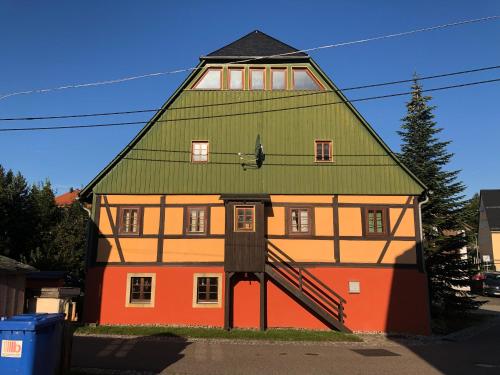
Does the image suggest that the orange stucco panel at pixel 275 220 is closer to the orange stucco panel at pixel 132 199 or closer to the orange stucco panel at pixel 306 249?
the orange stucco panel at pixel 306 249

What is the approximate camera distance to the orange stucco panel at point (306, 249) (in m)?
18.2

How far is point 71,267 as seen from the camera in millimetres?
26516

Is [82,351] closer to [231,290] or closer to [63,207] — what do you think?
[231,290]

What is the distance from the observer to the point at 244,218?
1797 cm

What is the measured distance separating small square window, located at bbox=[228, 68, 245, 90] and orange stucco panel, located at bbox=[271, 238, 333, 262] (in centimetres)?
734

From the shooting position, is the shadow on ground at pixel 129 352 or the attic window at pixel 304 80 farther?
the attic window at pixel 304 80

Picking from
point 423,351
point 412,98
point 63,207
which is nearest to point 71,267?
point 63,207

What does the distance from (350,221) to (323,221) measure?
1.15 meters

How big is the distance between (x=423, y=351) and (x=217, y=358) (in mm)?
6952

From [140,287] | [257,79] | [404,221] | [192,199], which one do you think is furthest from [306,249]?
[257,79]

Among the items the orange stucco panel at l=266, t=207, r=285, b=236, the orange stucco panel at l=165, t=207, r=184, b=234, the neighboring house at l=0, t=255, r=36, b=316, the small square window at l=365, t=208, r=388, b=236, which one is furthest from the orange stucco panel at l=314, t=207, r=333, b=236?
the neighboring house at l=0, t=255, r=36, b=316

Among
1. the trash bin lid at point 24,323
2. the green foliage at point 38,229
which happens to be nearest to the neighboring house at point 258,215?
the green foliage at point 38,229

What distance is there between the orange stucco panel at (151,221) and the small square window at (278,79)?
7.80 metres

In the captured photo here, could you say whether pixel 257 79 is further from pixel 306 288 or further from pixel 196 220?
pixel 306 288
